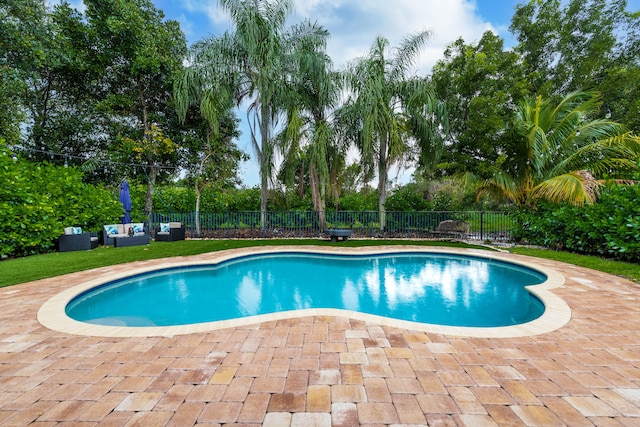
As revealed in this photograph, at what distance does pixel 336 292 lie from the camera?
6051 millimetres

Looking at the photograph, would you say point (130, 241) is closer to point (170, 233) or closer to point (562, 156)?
point (170, 233)

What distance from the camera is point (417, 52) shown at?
38.1ft

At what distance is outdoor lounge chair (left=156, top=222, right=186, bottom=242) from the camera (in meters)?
10.9

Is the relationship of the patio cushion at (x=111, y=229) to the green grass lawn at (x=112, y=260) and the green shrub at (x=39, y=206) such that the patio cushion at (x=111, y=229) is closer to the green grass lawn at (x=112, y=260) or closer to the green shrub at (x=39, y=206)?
the green shrub at (x=39, y=206)

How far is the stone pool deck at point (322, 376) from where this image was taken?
185 cm

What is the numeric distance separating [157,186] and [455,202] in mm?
15578

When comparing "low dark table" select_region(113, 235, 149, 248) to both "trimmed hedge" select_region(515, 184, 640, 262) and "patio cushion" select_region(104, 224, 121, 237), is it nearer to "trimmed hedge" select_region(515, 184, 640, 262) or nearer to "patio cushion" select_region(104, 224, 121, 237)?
"patio cushion" select_region(104, 224, 121, 237)

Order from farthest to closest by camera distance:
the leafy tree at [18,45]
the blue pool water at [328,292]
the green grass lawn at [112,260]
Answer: the leafy tree at [18,45]
the green grass lawn at [112,260]
the blue pool water at [328,292]

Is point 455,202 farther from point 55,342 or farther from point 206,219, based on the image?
point 55,342

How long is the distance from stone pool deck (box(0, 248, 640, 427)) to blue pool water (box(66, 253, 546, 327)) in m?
1.45

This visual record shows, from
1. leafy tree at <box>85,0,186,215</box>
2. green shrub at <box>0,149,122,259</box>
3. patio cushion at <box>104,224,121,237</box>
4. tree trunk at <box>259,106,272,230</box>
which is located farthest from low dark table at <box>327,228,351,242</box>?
green shrub at <box>0,149,122,259</box>

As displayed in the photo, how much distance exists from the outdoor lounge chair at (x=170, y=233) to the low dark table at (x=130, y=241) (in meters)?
0.92

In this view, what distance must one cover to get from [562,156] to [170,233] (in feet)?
48.1

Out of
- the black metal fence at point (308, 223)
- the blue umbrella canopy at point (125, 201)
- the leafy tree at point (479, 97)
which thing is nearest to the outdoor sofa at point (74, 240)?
the blue umbrella canopy at point (125, 201)
